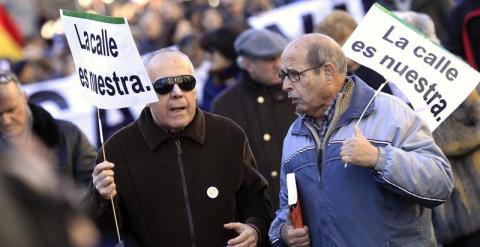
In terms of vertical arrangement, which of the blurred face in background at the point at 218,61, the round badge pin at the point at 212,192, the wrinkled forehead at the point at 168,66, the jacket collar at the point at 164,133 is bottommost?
the round badge pin at the point at 212,192

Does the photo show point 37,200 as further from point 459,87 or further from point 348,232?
point 459,87

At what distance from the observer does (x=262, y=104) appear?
277 inches

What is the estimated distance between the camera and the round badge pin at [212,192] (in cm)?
508

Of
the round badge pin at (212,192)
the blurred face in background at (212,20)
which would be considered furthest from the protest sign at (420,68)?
the blurred face in background at (212,20)

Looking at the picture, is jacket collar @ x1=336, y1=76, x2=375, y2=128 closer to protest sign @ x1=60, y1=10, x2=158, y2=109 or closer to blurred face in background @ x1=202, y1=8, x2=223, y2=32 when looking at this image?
protest sign @ x1=60, y1=10, x2=158, y2=109

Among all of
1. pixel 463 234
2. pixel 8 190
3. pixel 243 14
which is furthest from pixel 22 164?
pixel 243 14

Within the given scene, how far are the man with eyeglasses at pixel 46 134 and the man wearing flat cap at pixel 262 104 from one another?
1180 millimetres

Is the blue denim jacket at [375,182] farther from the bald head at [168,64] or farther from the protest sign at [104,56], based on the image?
the protest sign at [104,56]

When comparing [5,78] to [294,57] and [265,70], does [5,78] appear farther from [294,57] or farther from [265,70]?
[294,57]

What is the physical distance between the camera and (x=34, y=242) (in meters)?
1.58

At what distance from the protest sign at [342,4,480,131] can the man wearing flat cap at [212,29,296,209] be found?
2.04 meters

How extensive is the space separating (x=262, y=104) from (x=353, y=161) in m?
2.85

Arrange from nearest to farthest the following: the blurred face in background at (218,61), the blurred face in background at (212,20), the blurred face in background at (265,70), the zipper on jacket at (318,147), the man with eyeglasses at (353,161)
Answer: the man with eyeglasses at (353,161)
the zipper on jacket at (318,147)
the blurred face in background at (265,70)
the blurred face in background at (218,61)
the blurred face in background at (212,20)

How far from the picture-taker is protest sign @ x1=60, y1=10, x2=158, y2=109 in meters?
5.15
